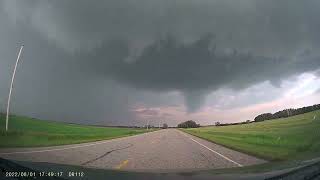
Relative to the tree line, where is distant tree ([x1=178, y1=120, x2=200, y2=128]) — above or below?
below

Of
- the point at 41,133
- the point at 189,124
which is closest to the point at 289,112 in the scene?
the point at 189,124

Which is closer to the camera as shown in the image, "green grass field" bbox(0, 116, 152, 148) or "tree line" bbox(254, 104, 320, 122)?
"green grass field" bbox(0, 116, 152, 148)

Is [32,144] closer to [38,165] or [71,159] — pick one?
[38,165]

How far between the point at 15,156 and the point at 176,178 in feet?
5.56

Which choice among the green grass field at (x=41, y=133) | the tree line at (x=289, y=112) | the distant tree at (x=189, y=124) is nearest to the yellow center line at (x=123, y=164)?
the green grass field at (x=41, y=133)

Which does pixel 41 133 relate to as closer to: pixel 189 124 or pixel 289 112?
pixel 189 124

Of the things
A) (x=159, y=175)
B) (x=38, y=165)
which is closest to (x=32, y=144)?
(x=38, y=165)

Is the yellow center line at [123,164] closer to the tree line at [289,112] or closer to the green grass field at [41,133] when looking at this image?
the green grass field at [41,133]

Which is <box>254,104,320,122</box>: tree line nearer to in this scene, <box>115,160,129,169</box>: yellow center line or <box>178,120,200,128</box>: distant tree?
<box>178,120,200,128</box>: distant tree

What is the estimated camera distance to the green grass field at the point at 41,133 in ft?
10.1

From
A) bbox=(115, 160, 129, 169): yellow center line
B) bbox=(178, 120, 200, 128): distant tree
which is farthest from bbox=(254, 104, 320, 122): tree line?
bbox=(115, 160, 129, 169): yellow center line

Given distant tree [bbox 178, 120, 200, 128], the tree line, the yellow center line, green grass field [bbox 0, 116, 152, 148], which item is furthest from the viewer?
distant tree [bbox 178, 120, 200, 128]

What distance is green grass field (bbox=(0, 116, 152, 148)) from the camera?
3.07m

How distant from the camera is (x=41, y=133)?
3.36m
